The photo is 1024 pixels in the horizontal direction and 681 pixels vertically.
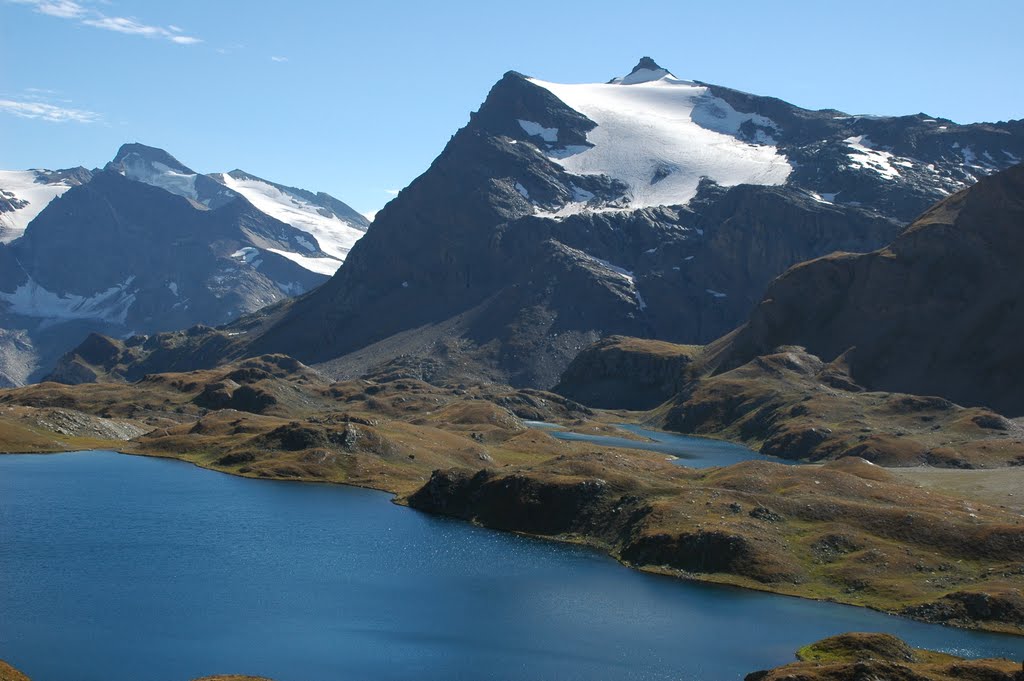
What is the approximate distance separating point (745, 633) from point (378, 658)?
111 ft

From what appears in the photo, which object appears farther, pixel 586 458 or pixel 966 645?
pixel 586 458

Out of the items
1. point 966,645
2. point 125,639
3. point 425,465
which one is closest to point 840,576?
point 966,645

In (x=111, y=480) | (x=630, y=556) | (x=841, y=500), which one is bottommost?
(x=111, y=480)

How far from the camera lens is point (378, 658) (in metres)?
88.0

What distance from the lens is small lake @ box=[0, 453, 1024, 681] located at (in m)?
86.1

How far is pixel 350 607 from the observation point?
103250 millimetres

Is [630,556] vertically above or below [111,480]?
above

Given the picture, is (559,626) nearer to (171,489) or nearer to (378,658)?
(378,658)

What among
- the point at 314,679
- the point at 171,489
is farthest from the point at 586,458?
the point at 314,679

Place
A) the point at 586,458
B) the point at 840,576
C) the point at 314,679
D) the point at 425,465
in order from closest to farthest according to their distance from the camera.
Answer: the point at 314,679 → the point at 840,576 → the point at 586,458 → the point at 425,465

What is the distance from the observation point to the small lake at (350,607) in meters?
86.1

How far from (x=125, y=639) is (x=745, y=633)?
2098 inches

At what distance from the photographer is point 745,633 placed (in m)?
99.5

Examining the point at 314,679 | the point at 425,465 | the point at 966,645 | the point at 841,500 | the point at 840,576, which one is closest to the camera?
the point at 314,679
